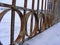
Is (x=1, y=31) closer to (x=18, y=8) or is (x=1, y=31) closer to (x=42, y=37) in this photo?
(x=18, y=8)

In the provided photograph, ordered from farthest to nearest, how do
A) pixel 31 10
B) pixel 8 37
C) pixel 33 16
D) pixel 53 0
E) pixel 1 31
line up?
pixel 53 0 → pixel 33 16 → pixel 31 10 → pixel 8 37 → pixel 1 31

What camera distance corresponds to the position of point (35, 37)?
1.36 meters

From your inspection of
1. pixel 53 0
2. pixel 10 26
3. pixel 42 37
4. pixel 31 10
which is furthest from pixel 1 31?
pixel 53 0

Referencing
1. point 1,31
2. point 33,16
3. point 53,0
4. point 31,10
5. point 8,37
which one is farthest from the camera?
point 53,0

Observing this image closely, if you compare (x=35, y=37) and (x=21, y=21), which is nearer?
(x=21, y=21)

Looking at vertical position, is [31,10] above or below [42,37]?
above

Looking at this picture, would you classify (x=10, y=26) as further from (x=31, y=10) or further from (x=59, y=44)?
(x=59, y=44)

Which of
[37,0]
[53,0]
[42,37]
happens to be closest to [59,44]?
[42,37]

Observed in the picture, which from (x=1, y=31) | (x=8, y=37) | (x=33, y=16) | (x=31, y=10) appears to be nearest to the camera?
(x=1, y=31)

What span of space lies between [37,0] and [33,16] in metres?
0.17

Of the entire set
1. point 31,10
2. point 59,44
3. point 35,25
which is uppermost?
point 31,10

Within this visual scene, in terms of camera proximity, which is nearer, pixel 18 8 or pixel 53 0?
pixel 18 8

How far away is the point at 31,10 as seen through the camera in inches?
48.8

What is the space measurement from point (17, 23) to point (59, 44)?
358 mm
